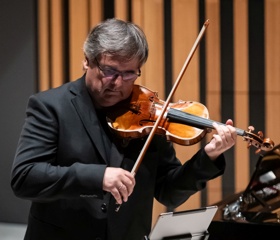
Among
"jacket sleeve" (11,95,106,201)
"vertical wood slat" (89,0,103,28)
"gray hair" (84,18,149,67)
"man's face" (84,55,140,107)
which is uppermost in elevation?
"vertical wood slat" (89,0,103,28)

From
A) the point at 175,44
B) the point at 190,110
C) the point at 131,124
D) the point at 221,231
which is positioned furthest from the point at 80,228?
the point at 175,44

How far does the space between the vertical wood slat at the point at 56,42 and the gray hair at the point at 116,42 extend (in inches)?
92.9

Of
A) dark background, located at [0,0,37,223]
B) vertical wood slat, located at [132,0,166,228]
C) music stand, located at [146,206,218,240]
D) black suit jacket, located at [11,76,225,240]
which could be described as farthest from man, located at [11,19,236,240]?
→ dark background, located at [0,0,37,223]

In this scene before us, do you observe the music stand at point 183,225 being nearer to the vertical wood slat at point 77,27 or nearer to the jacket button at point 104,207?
the jacket button at point 104,207

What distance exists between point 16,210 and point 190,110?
8.49 ft

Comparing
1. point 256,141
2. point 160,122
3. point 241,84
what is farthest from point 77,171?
point 241,84

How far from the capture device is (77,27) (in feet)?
13.9

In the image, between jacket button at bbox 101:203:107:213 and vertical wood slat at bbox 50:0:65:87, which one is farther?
vertical wood slat at bbox 50:0:65:87

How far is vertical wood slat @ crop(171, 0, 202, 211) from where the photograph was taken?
4191 millimetres

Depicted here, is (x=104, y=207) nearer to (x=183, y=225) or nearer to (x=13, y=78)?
(x=183, y=225)

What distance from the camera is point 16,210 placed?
4309mm

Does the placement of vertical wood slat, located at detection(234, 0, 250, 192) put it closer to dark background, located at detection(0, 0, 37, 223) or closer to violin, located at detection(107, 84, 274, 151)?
dark background, located at detection(0, 0, 37, 223)

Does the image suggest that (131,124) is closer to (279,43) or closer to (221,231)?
(221,231)

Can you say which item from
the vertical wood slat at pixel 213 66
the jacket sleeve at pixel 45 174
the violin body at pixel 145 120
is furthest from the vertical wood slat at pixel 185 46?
the jacket sleeve at pixel 45 174
